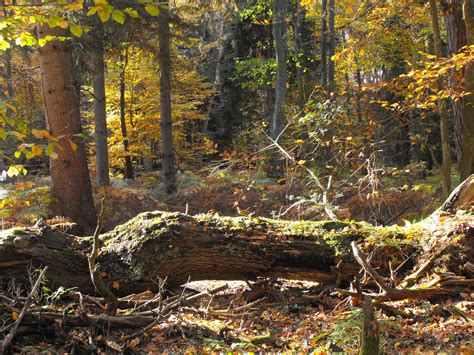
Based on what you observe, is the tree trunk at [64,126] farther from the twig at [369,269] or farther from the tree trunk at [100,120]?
the twig at [369,269]

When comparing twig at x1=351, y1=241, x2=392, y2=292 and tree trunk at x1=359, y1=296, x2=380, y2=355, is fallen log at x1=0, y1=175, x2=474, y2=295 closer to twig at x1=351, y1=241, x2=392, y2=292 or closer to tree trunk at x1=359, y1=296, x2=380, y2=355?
twig at x1=351, y1=241, x2=392, y2=292

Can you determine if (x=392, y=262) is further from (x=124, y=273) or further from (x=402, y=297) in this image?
(x=124, y=273)

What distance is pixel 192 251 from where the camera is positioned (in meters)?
5.12

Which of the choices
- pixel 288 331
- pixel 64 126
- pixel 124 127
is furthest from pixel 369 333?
pixel 124 127

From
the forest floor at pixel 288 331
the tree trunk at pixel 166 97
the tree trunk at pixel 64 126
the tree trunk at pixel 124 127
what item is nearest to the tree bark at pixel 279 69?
the tree trunk at pixel 166 97

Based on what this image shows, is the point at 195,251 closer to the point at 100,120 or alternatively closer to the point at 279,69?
the point at 100,120

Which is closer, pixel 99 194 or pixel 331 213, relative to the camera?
pixel 331 213

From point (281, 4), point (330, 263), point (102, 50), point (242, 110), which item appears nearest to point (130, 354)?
point (330, 263)

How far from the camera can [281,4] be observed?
15.2 metres

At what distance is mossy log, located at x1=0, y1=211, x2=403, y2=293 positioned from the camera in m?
4.93

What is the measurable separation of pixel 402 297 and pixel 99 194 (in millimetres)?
8483

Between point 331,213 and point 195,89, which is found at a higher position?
point 195,89

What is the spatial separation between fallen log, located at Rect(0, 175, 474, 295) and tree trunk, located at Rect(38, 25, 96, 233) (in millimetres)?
2881

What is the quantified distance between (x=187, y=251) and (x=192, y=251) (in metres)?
0.06
